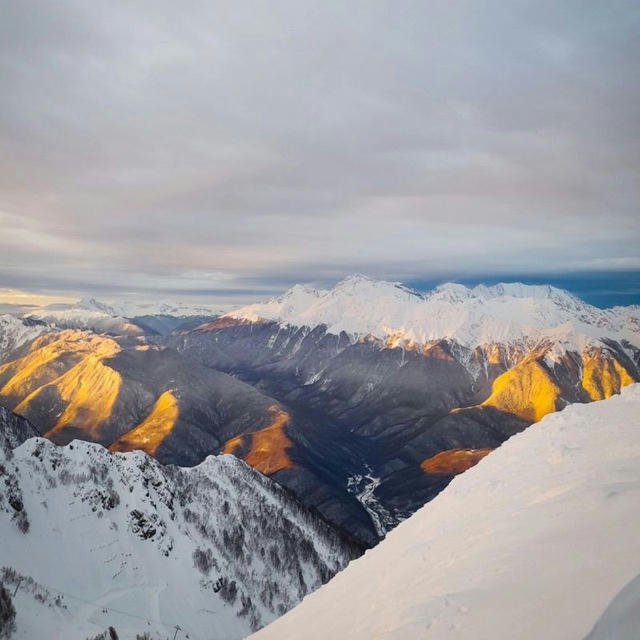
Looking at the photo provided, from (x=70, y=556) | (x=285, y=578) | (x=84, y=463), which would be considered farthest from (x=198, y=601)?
(x=84, y=463)

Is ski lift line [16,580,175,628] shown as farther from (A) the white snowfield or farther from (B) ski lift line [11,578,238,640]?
(A) the white snowfield

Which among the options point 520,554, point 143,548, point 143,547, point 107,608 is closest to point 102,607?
point 107,608

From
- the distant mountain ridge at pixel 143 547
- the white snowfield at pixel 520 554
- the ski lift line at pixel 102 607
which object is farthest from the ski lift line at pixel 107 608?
the white snowfield at pixel 520 554

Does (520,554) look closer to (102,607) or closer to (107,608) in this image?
(107,608)

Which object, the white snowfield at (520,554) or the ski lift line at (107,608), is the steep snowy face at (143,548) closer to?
the ski lift line at (107,608)

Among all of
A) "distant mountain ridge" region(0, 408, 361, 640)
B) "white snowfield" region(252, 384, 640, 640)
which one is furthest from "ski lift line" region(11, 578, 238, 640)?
"white snowfield" region(252, 384, 640, 640)
